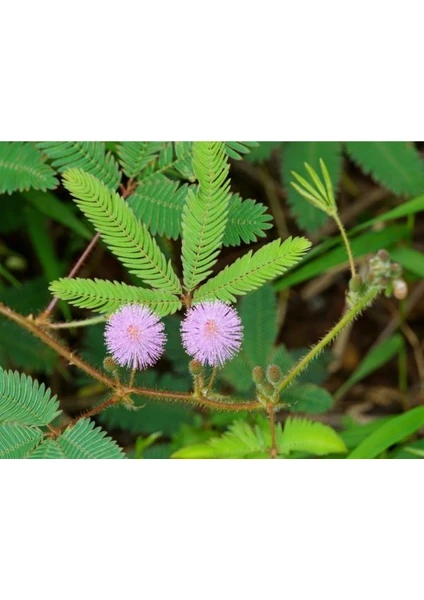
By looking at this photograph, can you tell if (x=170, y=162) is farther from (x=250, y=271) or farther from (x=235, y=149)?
(x=250, y=271)

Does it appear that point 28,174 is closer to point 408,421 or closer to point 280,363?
point 280,363

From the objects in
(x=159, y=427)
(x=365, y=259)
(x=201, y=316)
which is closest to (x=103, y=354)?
(x=159, y=427)

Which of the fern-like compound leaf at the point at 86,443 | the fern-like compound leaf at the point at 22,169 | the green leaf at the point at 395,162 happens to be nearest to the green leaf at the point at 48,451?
the fern-like compound leaf at the point at 86,443

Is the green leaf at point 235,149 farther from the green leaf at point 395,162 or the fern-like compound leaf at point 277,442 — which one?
the fern-like compound leaf at point 277,442

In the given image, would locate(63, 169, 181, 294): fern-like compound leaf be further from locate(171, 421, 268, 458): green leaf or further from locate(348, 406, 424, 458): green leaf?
locate(348, 406, 424, 458): green leaf

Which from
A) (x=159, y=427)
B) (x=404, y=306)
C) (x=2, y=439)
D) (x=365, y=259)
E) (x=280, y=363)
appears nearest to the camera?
(x=2, y=439)
